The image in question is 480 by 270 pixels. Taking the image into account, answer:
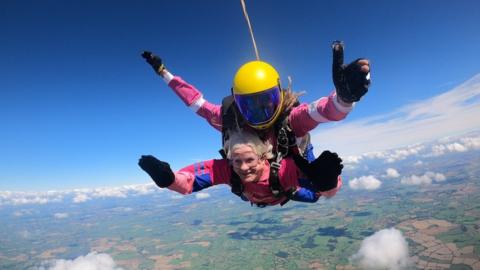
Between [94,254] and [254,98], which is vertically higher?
[254,98]

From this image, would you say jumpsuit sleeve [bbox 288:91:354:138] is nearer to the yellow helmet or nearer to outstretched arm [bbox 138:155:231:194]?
the yellow helmet

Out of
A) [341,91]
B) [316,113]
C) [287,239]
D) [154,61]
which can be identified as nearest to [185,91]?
[154,61]

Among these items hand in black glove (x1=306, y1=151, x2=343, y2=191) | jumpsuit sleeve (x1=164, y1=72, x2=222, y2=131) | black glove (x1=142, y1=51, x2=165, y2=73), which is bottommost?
hand in black glove (x1=306, y1=151, x2=343, y2=191)

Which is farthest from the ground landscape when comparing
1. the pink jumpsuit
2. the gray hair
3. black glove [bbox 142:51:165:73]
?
black glove [bbox 142:51:165:73]

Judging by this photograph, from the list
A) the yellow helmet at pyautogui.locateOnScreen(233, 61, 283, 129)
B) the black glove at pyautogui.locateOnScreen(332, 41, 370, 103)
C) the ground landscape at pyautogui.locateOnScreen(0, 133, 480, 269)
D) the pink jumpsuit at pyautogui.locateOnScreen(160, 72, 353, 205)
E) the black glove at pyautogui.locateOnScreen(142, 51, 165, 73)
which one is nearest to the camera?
the black glove at pyautogui.locateOnScreen(332, 41, 370, 103)

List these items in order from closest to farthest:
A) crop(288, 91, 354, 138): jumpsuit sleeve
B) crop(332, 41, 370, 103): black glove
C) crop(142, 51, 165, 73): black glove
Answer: crop(332, 41, 370, 103): black glove → crop(288, 91, 354, 138): jumpsuit sleeve → crop(142, 51, 165, 73): black glove

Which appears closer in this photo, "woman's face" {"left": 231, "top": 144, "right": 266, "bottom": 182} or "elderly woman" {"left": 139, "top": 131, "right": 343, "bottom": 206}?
"elderly woman" {"left": 139, "top": 131, "right": 343, "bottom": 206}

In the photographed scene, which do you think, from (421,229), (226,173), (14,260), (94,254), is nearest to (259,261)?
(421,229)

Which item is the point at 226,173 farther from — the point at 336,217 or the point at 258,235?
the point at 336,217

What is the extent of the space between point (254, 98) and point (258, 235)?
9592cm

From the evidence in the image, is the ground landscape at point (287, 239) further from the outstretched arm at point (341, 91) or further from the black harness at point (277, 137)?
the outstretched arm at point (341, 91)

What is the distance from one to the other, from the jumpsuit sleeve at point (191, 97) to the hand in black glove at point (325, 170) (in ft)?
4.60

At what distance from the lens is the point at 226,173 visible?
2887 millimetres

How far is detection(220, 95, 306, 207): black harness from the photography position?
261cm
